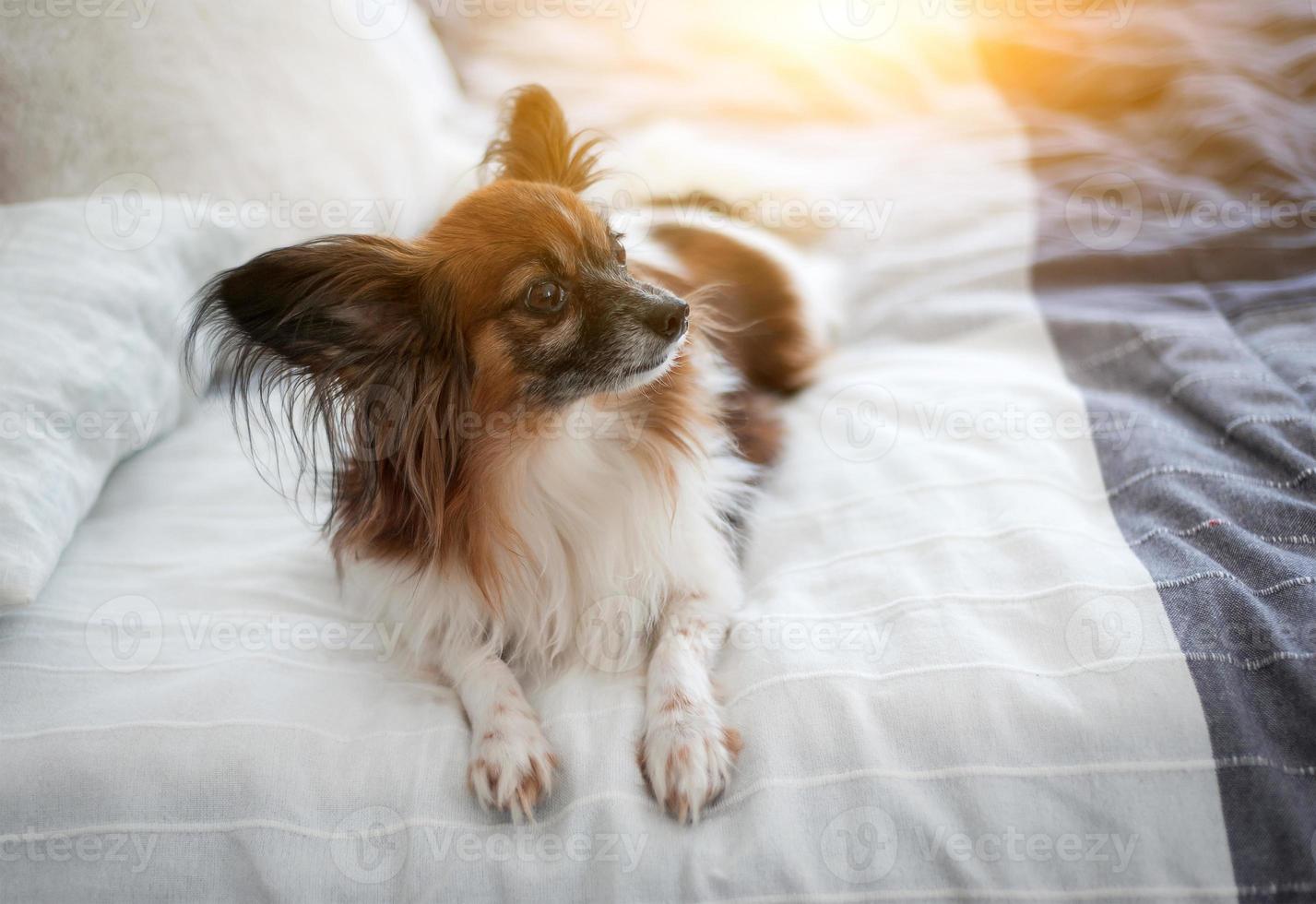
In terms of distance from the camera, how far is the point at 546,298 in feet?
5.64

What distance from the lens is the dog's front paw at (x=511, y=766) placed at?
4.72 feet

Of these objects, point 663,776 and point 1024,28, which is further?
point 1024,28

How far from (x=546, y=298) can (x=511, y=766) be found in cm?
87

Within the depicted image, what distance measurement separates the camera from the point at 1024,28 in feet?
11.2

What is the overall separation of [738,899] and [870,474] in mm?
1056

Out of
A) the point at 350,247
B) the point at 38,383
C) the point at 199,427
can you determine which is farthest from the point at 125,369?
the point at 350,247

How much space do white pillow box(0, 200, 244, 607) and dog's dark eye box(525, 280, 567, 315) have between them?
97cm

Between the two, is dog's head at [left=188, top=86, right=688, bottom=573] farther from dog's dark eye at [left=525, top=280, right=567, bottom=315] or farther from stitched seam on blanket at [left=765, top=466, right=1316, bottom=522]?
stitched seam on blanket at [left=765, top=466, right=1316, bottom=522]

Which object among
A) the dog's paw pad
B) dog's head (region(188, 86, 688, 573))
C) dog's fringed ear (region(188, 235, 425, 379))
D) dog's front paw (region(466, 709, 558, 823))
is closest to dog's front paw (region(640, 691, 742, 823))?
the dog's paw pad

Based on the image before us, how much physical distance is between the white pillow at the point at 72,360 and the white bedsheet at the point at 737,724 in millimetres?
190

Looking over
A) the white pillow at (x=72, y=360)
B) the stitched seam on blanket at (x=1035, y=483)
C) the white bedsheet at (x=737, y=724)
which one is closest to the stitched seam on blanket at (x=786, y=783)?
the white bedsheet at (x=737, y=724)

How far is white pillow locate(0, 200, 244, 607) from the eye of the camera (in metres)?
1.64

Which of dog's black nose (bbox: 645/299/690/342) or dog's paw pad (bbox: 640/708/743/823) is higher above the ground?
dog's black nose (bbox: 645/299/690/342)

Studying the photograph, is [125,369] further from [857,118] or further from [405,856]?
[857,118]
